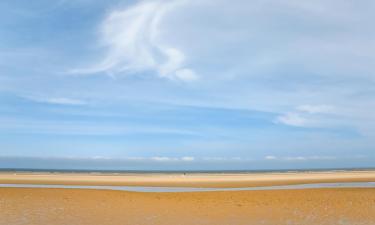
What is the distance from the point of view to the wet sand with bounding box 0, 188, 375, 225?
17.7 m

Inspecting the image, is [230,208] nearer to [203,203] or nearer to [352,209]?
[203,203]

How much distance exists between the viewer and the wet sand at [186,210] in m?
17.7

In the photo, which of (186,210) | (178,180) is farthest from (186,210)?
(178,180)

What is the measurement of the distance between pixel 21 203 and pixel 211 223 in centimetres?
1271

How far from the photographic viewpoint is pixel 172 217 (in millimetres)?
18797

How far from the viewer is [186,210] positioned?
2133 cm

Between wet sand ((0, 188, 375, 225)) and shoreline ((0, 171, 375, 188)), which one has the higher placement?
shoreline ((0, 171, 375, 188))

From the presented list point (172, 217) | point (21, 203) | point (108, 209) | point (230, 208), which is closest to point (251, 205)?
point (230, 208)

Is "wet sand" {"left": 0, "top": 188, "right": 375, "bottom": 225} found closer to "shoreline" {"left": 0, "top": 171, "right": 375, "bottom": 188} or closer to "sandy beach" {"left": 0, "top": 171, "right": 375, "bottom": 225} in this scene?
"sandy beach" {"left": 0, "top": 171, "right": 375, "bottom": 225}

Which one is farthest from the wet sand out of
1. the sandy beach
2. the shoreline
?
the shoreline

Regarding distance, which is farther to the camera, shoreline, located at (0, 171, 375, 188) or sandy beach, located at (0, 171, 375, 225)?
shoreline, located at (0, 171, 375, 188)

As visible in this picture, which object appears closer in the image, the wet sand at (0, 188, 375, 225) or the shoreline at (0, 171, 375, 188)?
the wet sand at (0, 188, 375, 225)

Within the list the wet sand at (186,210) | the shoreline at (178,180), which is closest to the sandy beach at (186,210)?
the wet sand at (186,210)

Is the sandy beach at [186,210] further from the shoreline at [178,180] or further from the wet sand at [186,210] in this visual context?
the shoreline at [178,180]
